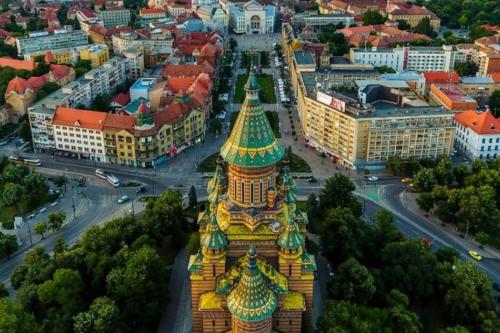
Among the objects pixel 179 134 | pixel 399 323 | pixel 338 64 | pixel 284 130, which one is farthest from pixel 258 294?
pixel 338 64

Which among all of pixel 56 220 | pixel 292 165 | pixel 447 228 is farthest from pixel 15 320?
pixel 447 228

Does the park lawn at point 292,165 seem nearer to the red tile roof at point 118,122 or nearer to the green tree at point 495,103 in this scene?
the red tile roof at point 118,122

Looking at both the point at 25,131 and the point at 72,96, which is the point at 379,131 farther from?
the point at 25,131

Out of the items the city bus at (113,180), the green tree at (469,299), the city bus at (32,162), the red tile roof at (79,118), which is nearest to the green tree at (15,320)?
the city bus at (113,180)

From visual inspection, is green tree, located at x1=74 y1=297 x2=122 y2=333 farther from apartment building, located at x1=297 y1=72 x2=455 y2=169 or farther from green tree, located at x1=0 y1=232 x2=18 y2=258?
apartment building, located at x1=297 y1=72 x2=455 y2=169

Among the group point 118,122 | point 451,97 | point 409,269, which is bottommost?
point 409,269

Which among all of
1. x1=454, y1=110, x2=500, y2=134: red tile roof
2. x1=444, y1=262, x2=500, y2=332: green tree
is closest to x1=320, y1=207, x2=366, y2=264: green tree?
x1=444, y1=262, x2=500, y2=332: green tree
